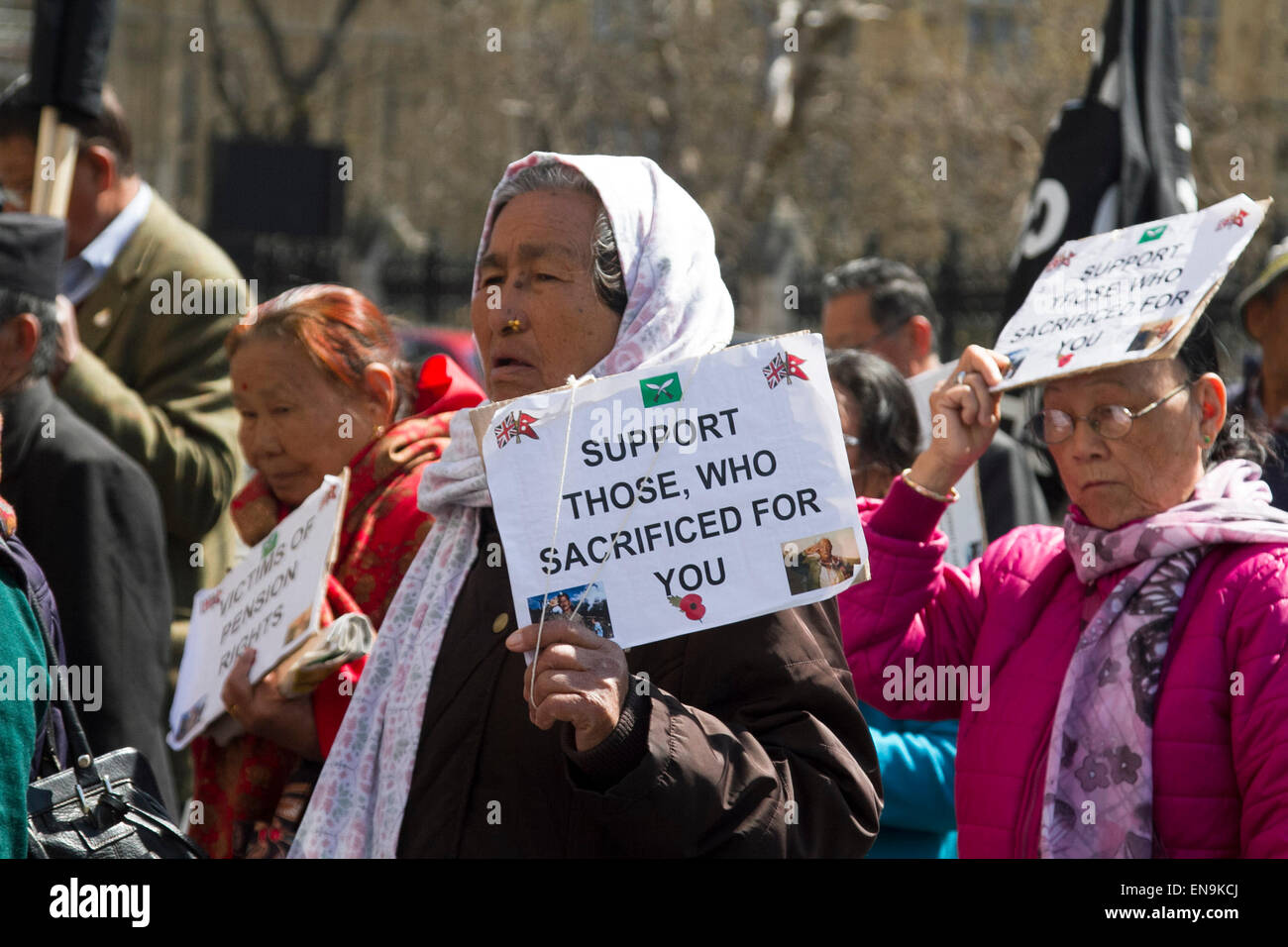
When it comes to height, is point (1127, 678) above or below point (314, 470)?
below

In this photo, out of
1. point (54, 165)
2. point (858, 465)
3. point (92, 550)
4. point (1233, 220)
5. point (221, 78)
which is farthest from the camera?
point (221, 78)

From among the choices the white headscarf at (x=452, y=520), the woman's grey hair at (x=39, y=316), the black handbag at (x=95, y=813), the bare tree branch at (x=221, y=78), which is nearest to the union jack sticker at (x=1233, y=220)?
the white headscarf at (x=452, y=520)

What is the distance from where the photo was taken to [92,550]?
346 centimetres

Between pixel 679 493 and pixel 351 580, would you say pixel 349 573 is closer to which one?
pixel 351 580

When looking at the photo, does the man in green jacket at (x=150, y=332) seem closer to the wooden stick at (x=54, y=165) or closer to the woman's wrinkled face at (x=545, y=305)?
the wooden stick at (x=54, y=165)

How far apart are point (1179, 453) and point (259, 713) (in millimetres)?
1619

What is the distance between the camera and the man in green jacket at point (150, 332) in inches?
155

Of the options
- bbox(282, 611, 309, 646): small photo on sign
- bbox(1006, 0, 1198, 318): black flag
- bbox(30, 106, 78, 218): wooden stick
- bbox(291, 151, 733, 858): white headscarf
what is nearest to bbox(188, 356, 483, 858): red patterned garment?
bbox(282, 611, 309, 646): small photo on sign

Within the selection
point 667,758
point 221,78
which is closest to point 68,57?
point 667,758

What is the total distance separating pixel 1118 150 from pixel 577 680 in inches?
122

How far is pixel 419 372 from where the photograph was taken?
345cm

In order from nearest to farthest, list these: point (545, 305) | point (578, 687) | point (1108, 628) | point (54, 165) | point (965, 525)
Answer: point (578, 687) < point (545, 305) < point (1108, 628) < point (965, 525) < point (54, 165)
